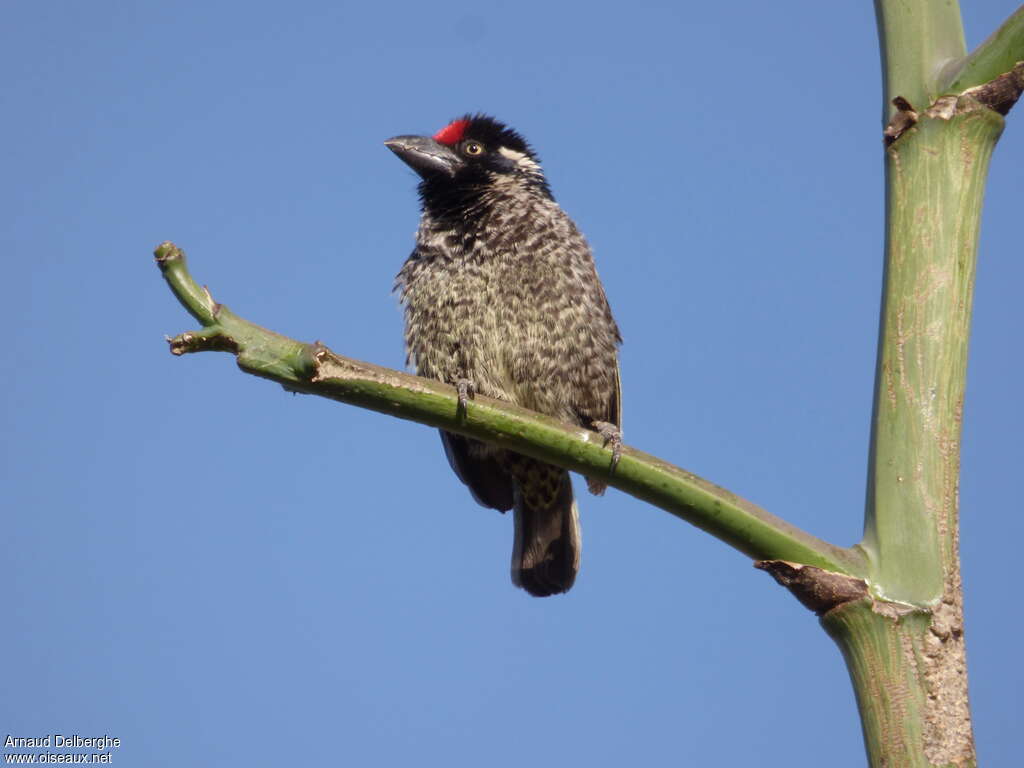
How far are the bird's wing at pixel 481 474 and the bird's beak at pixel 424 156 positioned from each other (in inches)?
49.8

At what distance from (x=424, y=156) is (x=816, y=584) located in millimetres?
3842

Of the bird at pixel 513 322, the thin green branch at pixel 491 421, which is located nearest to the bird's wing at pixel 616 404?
the bird at pixel 513 322

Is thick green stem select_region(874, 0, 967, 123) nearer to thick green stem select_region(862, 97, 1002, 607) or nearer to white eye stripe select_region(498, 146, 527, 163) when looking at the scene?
thick green stem select_region(862, 97, 1002, 607)

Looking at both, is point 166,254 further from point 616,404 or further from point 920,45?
point 616,404

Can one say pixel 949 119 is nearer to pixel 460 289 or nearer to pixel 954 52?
pixel 954 52

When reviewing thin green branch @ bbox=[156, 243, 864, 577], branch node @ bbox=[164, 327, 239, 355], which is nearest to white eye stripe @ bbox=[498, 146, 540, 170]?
thin green branch @ bbox=[156, 243, 864, 577]

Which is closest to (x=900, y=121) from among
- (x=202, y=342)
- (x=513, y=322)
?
Answer: (x=202, y=342)

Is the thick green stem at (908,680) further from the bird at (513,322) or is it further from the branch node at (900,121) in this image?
the bird at (513,322)

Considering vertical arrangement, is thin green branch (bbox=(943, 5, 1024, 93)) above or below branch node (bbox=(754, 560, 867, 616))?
above

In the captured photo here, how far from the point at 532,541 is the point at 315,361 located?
10.3 ft

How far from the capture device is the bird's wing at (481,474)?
5.26 metres

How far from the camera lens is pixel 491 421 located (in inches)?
96.0

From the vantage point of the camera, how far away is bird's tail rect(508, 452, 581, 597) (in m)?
5.16

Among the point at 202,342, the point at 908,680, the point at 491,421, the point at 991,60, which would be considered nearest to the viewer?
the point at 908,680
